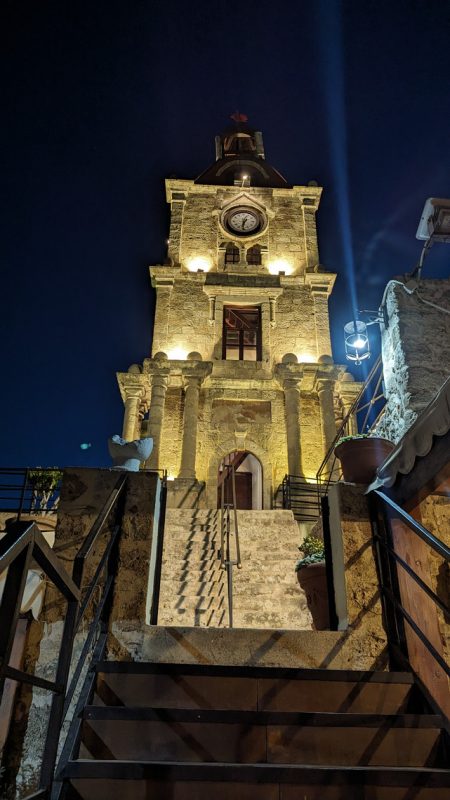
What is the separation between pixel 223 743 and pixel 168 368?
46.2 ft

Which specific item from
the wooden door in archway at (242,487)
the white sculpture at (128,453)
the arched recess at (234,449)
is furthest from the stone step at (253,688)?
the wooden door in archway at (242,487)

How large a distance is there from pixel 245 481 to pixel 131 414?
15.6 feet

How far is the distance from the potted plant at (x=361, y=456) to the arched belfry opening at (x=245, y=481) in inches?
442

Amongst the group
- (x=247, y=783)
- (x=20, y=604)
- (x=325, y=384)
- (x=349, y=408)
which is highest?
(x=325, y=384)

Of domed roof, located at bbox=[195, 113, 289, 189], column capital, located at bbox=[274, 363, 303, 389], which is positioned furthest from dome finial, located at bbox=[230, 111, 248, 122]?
column capital, located at bbox=[274, 363, 303, 389]

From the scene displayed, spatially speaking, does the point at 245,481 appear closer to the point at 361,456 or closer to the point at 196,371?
the point at 196,371

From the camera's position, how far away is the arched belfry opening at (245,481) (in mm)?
16438

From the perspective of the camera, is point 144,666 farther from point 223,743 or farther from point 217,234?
point 217,234

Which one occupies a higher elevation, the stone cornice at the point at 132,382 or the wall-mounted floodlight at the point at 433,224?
the stone cornice at the point at 132,382

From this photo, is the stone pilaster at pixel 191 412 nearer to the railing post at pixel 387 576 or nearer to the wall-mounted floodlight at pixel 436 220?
the wall-mounted floodlight at pixel 436 220

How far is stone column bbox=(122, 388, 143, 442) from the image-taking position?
1625 cm

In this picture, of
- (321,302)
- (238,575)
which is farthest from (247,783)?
(321,302)

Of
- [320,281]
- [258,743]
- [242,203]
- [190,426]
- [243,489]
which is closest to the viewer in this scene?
[258,743]

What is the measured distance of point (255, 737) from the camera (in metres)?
2.84
